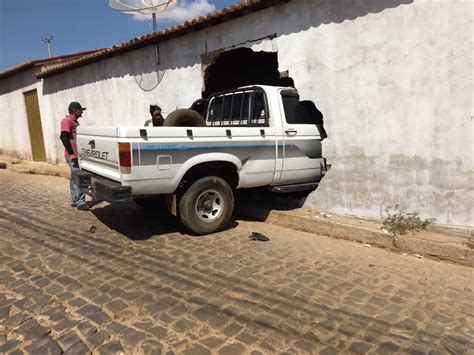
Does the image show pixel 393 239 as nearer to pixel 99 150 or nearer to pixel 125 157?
pixel 125 157

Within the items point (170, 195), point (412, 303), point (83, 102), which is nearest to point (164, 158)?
point (170, 195)

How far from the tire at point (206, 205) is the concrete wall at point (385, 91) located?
1680mm

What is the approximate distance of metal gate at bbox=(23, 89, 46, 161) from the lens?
15.3 m

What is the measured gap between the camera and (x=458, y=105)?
4855 mm

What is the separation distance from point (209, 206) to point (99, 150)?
1739mm

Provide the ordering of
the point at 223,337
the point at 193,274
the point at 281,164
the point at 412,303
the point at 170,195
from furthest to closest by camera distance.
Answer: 1. the point at 281,164
2. the point at 170,195
3. the point at 193,274
4. the point at 412,303
5. the point at 223,337

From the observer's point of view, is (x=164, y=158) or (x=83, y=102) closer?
(x=164, y=158)

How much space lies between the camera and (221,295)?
12.5 ft

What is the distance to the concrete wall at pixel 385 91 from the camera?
4895mm

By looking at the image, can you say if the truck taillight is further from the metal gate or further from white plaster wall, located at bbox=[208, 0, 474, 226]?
the metal gate

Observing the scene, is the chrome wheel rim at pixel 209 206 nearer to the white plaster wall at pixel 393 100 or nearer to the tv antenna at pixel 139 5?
the white plaster wall at pixel 393 100

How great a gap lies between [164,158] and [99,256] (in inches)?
57.6

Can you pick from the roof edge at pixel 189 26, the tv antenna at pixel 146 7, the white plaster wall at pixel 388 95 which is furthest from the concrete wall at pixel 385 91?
the tv antenna at pixel 146 7

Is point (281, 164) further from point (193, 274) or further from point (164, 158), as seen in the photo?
point (193, 274)
